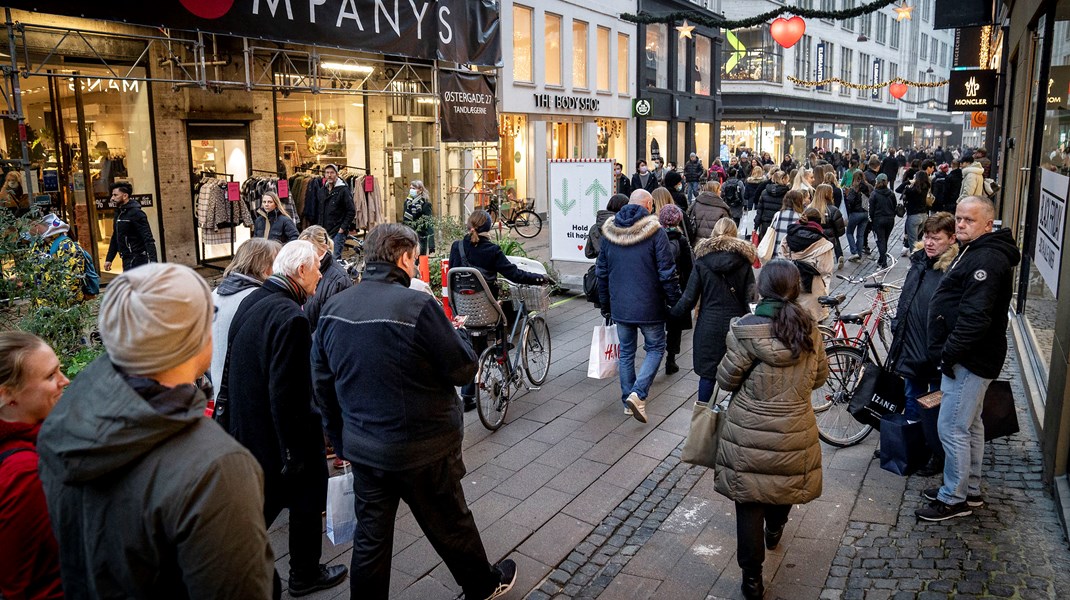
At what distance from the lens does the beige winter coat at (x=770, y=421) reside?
3914mm

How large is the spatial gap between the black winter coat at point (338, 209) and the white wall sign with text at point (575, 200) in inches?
140

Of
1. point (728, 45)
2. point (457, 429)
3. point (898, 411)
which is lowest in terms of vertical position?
point (898, 411)

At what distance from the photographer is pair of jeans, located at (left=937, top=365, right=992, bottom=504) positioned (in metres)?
4.67

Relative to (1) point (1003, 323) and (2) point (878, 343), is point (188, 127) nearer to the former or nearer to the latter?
(2) point (878, 343)

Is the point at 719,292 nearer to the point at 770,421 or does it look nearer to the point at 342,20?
the point at 770,421

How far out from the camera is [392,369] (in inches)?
134

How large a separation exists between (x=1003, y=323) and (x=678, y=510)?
7.20 feet

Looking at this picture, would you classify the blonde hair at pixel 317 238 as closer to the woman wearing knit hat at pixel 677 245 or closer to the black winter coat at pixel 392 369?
the black winter coat at pixel 392 369

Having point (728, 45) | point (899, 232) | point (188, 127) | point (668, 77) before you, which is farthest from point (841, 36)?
point (188, 127)

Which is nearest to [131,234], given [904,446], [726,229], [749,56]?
[726,229]

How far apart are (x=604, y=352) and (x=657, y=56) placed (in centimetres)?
2517

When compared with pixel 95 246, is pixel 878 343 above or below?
below

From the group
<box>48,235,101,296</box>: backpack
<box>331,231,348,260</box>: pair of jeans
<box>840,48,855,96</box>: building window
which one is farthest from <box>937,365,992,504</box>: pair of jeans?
<box>840,48,855,96</box>: building window

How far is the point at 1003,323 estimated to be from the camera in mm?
4586
